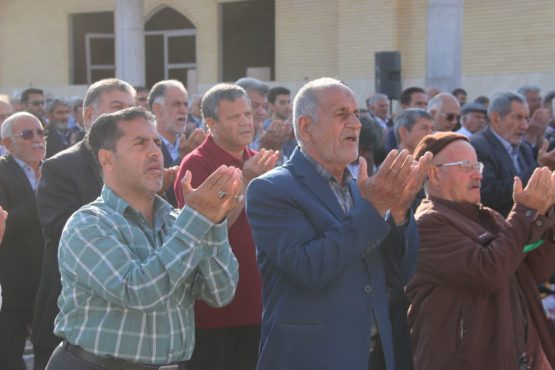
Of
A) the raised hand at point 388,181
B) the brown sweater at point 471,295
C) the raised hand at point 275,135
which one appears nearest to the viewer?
the raised hand at point 388,181

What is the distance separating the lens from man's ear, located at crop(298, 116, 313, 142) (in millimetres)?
3641

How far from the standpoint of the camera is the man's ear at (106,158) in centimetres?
352

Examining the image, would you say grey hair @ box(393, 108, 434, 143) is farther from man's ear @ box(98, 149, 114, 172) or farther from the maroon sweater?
man's ear @ box(98, 149, 114, 172)

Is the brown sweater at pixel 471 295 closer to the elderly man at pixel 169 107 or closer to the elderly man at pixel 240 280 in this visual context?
the elderly man at pixel 240 280

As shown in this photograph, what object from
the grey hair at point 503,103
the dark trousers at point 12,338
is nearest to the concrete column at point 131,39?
the grey hair at point 503,103

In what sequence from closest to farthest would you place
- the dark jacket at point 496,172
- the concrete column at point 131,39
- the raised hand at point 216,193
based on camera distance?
the raised hand at point 216,193, the dark jacket at point 496,172, the concrete column at point 131,39

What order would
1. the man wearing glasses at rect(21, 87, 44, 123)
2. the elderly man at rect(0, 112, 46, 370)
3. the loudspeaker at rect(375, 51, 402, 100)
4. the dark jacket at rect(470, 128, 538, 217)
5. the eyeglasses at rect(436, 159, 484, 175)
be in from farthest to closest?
the loudspeaker at rect(375, 51, 402, 100) < the man wearing glasses at rect(21, 87, 44, 123) < the dark jacket at rect(470, 128, 538, 217) < the elderly man at rect(0, 112, 46, 370) < the eyeglasses at rect(436, 159, 484, 175)

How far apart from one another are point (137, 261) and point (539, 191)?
2140 mm

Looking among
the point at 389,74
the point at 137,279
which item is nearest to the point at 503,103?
the point at 137,279

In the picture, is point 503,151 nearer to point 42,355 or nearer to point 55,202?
point 55,202

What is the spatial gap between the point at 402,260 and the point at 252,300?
1.32m

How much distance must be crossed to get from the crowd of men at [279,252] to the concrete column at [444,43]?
789 cm

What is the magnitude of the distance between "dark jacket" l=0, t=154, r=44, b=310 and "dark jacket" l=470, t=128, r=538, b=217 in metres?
3.35

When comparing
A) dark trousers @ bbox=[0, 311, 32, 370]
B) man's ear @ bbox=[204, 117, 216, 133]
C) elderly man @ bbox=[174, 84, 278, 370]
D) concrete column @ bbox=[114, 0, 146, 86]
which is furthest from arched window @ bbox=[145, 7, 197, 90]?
elderly man @ bbox=[174, 84, 278, 370]
